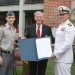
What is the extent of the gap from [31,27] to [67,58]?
39.3 inches

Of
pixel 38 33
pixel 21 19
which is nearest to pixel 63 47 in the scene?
pixel 38 33

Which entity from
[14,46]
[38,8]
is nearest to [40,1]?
[38,8]

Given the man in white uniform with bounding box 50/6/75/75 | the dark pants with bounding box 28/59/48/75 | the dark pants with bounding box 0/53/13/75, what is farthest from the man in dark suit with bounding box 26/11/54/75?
the man in white uniform with bounding box 50/6/75/75

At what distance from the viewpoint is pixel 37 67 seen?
597cm

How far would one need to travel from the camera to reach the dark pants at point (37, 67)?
19.4ft

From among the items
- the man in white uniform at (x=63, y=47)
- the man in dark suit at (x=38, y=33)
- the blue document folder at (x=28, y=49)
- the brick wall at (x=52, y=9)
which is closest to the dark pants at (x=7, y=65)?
the man in dark suit at (x=38, y=33)

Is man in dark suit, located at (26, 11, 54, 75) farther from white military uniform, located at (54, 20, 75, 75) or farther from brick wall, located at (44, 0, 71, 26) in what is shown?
brick wall, located at (44, 0, 71, 26)

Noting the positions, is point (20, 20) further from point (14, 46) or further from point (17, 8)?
point (14, 46)

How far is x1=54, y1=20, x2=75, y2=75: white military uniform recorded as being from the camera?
514cm

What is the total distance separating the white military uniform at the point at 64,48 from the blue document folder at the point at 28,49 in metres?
0.36

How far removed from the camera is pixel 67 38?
5102mm

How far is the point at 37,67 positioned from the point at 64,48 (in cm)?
99

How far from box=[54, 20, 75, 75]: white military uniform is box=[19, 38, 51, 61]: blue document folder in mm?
356

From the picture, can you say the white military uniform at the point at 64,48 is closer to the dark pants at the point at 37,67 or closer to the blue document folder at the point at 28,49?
the blue document folder at the point at 28,49
